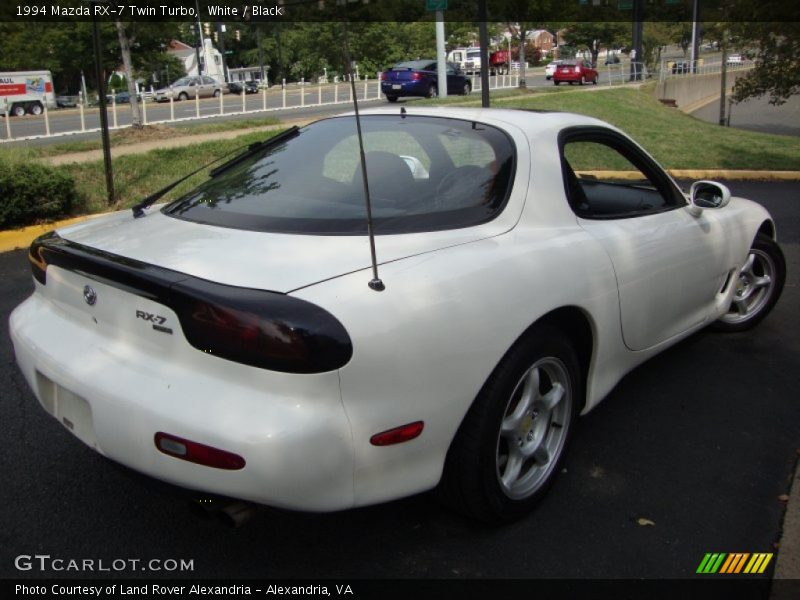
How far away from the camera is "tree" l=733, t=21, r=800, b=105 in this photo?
1103 cm

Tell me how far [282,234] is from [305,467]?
0.88 meters

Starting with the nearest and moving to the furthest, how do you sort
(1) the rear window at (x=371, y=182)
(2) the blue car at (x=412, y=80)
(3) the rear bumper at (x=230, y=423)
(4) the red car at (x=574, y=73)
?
(3) the rear bumper at (x=230, y=423) → (1) the rear window at (x=371, y=182) → (2) the blue car at (x=412, y=80) → (4) the red car at (x=574, y=73)

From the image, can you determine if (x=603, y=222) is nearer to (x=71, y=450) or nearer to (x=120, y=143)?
(x=71, y=450)

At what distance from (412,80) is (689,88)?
2208cm

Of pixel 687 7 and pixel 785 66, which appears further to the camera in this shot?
pixel 687 7

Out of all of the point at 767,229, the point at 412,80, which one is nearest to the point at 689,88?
the point at 412,80

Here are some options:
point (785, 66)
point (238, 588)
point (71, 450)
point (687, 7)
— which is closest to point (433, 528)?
point (238, 588)

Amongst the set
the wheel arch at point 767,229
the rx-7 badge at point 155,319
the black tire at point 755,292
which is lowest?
the black tire at point 755,292

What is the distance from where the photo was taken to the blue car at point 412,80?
88.6ft

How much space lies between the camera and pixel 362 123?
3.50m

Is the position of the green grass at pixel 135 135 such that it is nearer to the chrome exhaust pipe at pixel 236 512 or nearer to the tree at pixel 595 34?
the chrome exhaust pipe at pixel 236 512

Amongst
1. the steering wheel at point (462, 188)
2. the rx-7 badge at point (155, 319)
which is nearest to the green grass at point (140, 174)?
the steering wheel at point (462, 188)

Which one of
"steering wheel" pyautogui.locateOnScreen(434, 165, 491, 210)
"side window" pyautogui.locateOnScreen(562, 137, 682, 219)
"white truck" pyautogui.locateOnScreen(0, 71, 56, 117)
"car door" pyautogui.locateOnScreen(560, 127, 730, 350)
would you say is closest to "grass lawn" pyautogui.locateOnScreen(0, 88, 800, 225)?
"side window" pyautogui.locateOnScreen(562, 137, 682, 219)

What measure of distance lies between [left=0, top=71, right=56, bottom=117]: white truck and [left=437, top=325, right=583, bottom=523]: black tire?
43152 mm
